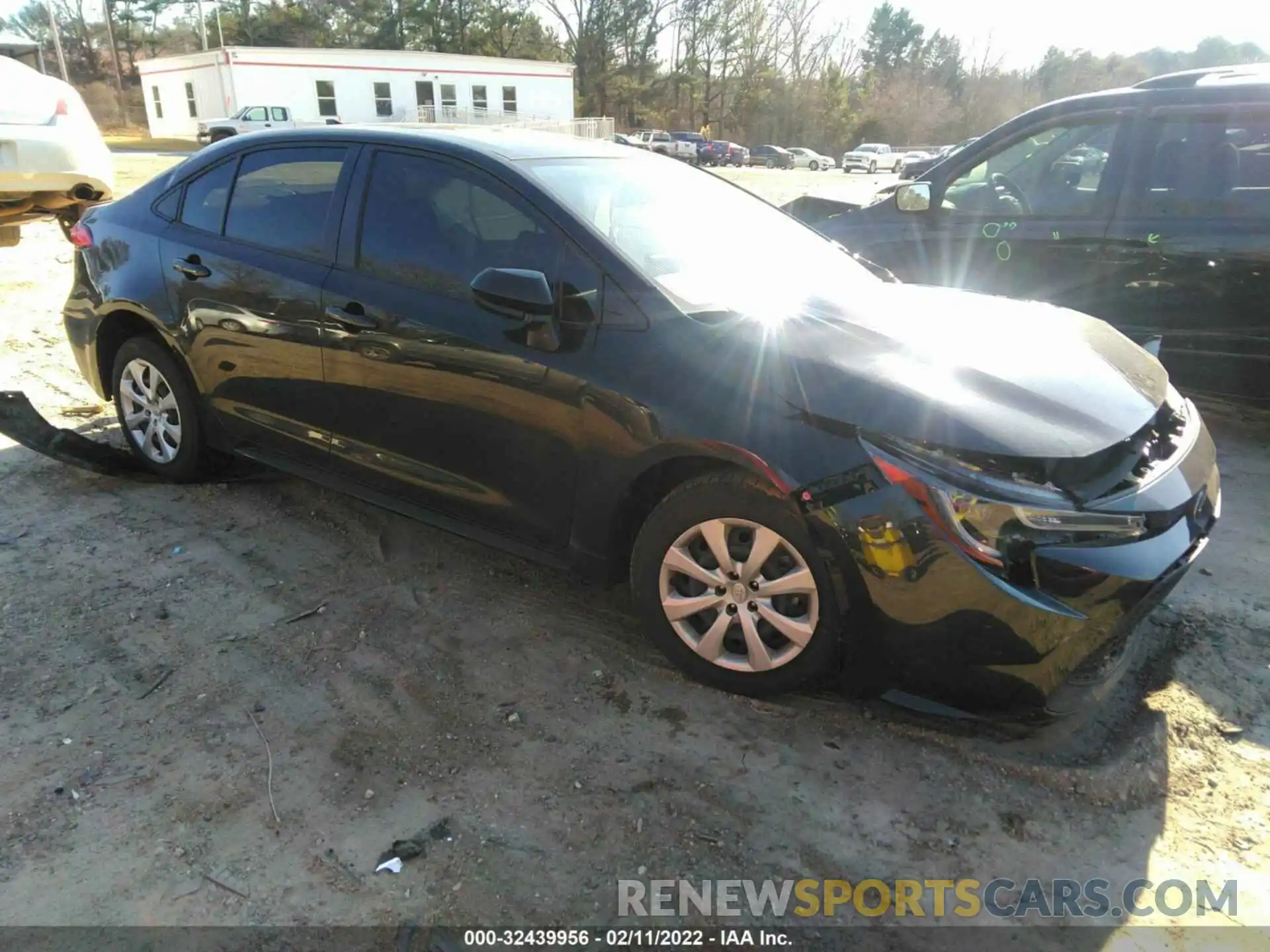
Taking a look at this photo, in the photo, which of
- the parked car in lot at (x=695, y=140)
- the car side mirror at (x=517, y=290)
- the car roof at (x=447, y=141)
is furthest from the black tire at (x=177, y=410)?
the parked car in lot at (x=695, y=140)

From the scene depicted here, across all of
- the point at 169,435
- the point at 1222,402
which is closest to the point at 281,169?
the point at 169,435

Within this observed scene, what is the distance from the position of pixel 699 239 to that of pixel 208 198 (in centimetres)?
231

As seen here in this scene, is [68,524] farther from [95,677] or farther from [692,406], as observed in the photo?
[692,406]

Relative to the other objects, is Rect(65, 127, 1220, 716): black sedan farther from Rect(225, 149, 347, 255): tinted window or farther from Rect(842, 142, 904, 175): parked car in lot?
Rect(842, 142, 904, 175): parked car in lot

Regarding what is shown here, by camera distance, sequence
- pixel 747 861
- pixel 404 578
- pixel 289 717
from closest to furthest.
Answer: pixel 747 861 < pixel 289 717 < pixel 404 578

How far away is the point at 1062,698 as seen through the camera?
2.56 m

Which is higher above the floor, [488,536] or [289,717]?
[488,536]

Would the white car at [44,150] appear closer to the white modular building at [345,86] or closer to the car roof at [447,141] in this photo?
the car roof at [447,141]

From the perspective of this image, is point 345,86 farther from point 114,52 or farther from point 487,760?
point 487,760

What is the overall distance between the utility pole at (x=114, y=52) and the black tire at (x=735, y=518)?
2448 inches

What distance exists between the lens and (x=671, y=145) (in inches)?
1858

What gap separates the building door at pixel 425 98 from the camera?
1657 inches

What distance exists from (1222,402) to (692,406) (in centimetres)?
496

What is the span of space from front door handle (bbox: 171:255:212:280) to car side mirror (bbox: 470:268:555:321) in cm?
171
